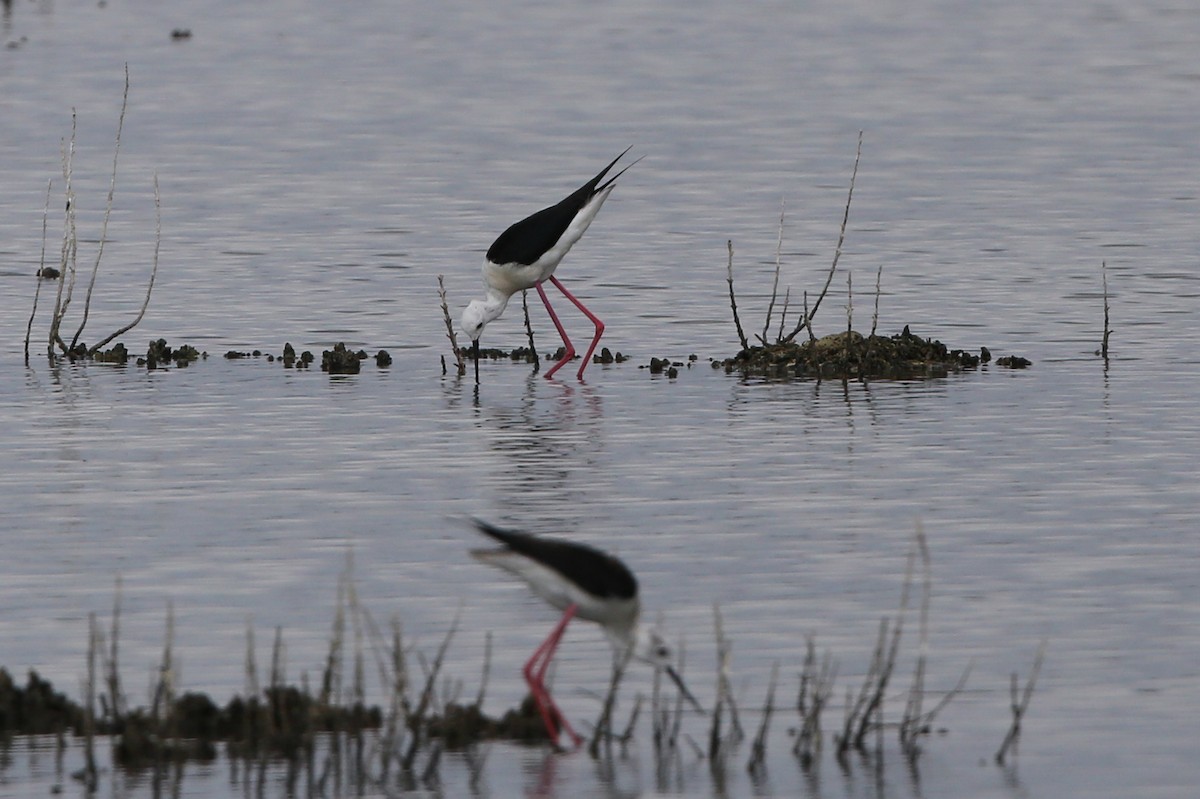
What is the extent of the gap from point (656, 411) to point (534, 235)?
2.75 meters

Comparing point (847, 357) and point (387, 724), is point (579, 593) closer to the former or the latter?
point (387, 724)

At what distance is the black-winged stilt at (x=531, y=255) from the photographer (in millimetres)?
17109

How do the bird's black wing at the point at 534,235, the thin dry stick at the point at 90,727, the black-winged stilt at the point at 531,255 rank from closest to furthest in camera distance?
the thin dry stick at the point at 90,727
the black-winged stilt at the point at 531,255
the bird's black wing at the point at 534,235

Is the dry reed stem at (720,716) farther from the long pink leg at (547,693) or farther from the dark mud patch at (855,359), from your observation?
the dark mud patch at (855,359)

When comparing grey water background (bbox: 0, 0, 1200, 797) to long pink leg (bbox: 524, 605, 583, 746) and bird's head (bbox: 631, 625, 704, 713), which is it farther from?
bird's head (bbox: 631, 625, 704, 713)

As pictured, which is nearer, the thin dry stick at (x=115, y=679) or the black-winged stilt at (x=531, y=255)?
the thin dry stick at (x=115, y=679)

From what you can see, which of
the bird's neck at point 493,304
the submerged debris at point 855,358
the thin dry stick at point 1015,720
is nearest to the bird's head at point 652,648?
the thin dry stick at point 1015,720

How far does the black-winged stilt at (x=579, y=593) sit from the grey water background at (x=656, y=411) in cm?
31

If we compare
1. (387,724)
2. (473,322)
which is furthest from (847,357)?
(387,724)

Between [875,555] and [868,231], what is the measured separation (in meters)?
12.8

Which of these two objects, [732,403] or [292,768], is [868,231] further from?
[292,768]

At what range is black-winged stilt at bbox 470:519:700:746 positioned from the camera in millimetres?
7859

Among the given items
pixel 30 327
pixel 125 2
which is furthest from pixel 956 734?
pixel 125 2

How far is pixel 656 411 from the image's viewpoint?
49.3ft
